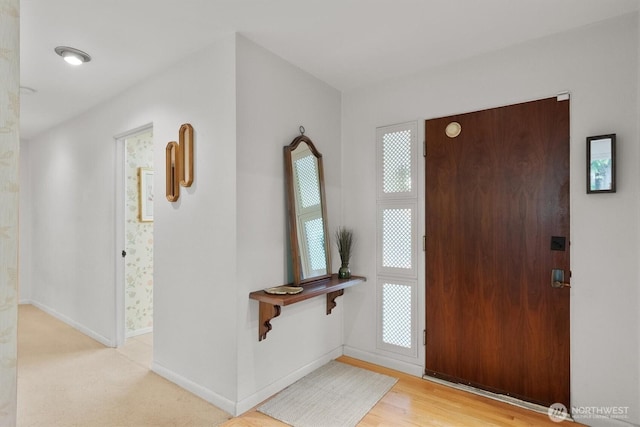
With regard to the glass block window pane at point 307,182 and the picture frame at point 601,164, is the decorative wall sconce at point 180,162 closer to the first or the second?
the glass block window pane at point 307,182

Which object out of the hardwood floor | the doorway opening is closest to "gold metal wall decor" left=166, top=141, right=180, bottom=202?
the doorway opening

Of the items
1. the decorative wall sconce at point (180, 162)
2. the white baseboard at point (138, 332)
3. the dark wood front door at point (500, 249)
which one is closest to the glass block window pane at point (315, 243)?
the dark wood front door at point (500, 249)

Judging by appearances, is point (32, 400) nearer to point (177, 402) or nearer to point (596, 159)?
point (177, 402)

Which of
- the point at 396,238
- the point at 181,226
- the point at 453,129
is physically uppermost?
the point at 453,129

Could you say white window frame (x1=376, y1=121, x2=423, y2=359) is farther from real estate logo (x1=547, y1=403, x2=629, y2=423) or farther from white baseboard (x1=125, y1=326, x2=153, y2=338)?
white baseboard (x1=125, y1=326, x2=153, y2=338)

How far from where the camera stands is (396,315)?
2.95m

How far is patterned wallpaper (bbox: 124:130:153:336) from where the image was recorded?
3762 mm

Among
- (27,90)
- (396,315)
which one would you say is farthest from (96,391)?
(27,90)

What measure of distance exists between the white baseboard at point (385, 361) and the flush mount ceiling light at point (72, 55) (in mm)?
3141

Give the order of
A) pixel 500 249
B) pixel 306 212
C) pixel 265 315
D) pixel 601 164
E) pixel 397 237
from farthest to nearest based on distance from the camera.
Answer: pixel 397 237 < pixel 306 212 < pixel 500 249 < pixel 265 315 < pixel 601 164

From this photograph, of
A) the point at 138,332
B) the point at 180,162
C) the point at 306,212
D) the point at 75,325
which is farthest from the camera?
the point at 75,325

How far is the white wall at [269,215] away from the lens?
Answer: 2.29m

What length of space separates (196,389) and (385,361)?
4.95 ft

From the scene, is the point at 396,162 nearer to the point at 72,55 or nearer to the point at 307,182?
the point at 307,182
